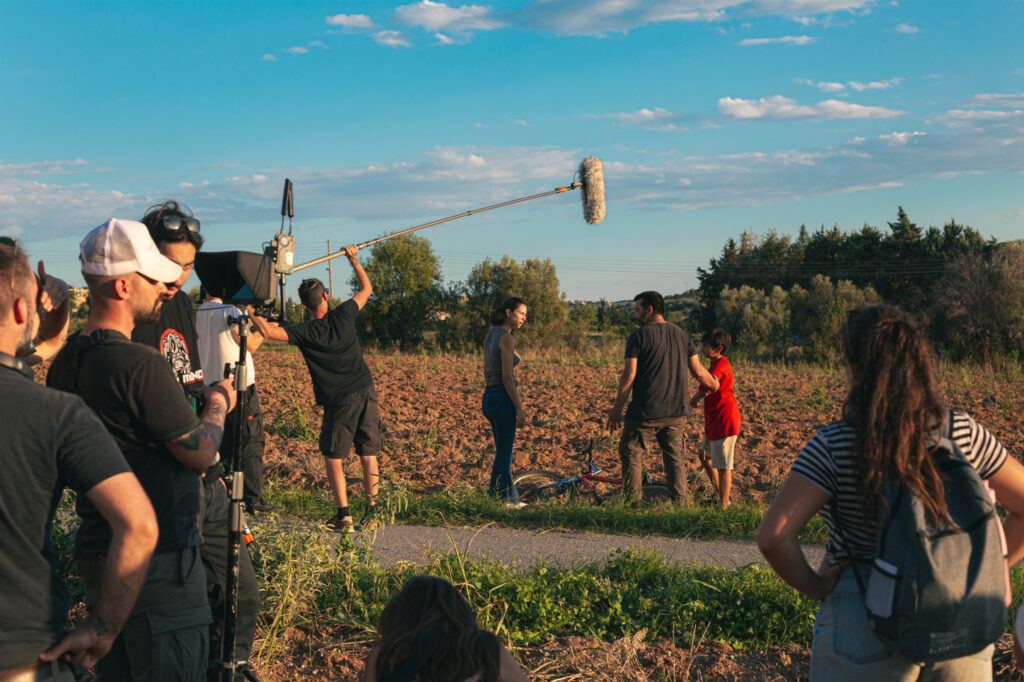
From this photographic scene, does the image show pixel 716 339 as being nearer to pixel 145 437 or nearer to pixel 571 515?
pixel 571 515

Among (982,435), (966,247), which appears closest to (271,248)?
(982,435)

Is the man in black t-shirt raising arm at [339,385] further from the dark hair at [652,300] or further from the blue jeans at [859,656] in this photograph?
the blue jeans at [859,656]

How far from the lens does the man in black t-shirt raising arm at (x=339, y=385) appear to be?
20.7ft

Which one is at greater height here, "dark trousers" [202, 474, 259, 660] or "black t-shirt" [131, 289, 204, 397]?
"black t-shirt" [131, 289, 204, 397]

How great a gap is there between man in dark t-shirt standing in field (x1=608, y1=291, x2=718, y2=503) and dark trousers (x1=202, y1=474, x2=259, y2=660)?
4.38m

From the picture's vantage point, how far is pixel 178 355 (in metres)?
3.26

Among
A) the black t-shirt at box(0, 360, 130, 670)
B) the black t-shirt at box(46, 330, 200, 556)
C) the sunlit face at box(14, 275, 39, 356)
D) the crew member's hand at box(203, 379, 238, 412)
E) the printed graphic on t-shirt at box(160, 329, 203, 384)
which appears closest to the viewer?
the black t-shirt at box(0, 360, 130, 670)

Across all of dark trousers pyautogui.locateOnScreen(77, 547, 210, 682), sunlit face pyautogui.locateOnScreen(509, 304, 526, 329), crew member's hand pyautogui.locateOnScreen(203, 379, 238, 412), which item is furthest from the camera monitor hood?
Result: sunlit face pyautogui.locateOnScreen(509, 304, 526, 329)

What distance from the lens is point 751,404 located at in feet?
48.5

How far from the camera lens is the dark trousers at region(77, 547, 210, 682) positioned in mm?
2459

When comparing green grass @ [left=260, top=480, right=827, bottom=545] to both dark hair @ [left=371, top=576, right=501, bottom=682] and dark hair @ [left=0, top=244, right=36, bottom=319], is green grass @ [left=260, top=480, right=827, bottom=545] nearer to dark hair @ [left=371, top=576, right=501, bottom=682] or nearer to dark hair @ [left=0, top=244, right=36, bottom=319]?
dark hair @ [left=371, top=576, right=501, bottom=682]

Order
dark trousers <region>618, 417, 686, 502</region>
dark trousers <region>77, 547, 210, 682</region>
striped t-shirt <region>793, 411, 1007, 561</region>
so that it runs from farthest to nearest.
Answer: dark trousers <region>618, 417, 686, 502</region> → dark trousers <region>77, 547, 210, 682</region> → striped t-shirt <region>793, 411, 1007, 561</region>

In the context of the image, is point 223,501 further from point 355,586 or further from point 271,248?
point 355,586

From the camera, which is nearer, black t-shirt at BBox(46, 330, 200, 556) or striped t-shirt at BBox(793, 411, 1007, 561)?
striped t-shirt at BBox(793, 411, 1007, 561)
